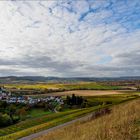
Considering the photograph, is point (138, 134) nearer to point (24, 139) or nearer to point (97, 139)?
point (97, 139)

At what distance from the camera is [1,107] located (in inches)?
3533

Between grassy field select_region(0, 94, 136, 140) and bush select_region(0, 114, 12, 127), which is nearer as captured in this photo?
grassy field select_region(0, 94, 136, 140)

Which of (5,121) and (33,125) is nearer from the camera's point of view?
(33,125)

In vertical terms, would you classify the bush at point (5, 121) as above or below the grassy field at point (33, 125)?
below

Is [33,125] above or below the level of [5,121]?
above

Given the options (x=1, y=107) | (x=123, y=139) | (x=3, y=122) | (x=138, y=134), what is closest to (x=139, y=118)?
(x=138, y=134)

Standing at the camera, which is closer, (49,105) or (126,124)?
(126,124)

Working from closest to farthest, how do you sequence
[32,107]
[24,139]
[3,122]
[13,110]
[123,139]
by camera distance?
[123,139] < [24,139] < [3,122] < [13,110] < [32,107]

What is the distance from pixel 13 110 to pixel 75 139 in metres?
78.3

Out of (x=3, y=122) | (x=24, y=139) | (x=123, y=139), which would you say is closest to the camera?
(x=123, y=139)

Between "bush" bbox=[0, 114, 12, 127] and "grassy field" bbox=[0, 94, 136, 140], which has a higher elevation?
"grassy field" bbox=[0, 94, 136, 140]

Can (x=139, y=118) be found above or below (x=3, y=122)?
above

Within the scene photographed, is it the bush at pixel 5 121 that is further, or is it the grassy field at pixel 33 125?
the bush at pixel 5 121

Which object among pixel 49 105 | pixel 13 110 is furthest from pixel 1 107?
pixel 49 105
